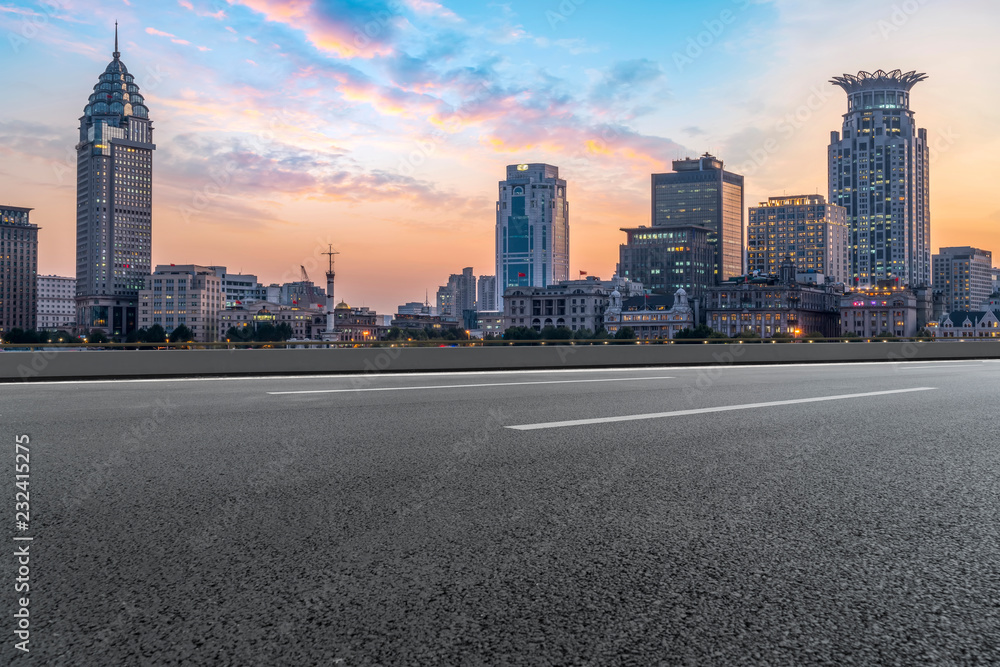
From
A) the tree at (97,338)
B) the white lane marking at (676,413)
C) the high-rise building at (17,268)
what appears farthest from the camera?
the high-rise building at (17,268)

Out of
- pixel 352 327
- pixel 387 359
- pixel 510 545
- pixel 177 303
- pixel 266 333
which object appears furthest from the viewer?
pixel 352 327

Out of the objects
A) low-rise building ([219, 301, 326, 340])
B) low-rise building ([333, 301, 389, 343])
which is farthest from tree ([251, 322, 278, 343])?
low-rise building ([333, 301, 389, 343])

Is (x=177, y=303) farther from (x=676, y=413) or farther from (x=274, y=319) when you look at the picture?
(x=676, y=413)

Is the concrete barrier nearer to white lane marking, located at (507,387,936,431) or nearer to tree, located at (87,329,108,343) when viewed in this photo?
tree, located at (87,329,108,343)

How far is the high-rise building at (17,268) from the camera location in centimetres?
17412

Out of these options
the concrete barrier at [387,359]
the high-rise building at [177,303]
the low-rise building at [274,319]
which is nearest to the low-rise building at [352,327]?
the low-rise building at [274,319]

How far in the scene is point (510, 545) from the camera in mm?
3719

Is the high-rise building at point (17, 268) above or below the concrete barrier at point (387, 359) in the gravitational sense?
above

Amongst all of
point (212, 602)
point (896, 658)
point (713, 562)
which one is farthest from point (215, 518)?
point (896, 658)

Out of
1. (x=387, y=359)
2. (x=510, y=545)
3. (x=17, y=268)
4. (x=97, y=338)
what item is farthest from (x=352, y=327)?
(x=510, y=545)

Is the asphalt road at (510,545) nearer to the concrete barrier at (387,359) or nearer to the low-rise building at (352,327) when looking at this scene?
the concrete barrier at (387,359)

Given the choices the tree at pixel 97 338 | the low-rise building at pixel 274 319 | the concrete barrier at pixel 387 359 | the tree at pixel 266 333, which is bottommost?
the concrete barrier at pixel 387 359

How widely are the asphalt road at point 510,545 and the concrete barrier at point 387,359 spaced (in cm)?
1109

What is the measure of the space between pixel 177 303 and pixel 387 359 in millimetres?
159734
